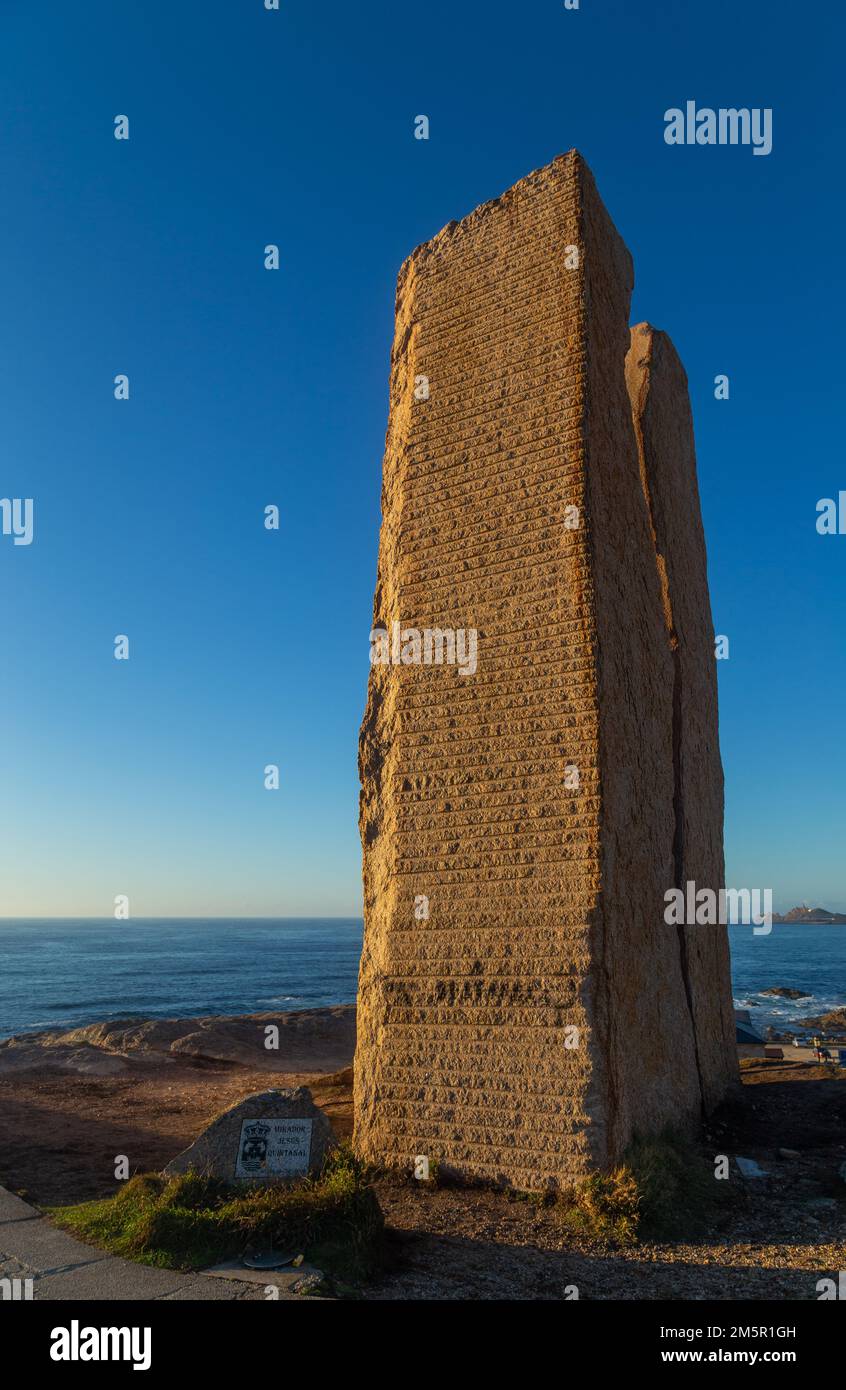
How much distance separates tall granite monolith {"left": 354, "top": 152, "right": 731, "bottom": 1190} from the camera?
26.7 ft

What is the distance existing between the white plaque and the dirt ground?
3.02ft

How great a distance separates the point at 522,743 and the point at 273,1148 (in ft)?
13.8

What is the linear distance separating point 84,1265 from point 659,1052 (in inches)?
230

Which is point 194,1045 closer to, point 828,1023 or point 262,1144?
point 262,1144

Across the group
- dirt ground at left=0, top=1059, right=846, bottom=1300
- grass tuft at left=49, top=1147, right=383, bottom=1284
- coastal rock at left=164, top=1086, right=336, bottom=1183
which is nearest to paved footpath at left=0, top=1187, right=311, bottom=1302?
grass tuft at left=49, top=1147, right=383, bottom=1284

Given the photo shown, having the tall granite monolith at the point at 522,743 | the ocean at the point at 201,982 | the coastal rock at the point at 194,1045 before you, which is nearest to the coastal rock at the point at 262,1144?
the tall granite monolith at the point at 522,743

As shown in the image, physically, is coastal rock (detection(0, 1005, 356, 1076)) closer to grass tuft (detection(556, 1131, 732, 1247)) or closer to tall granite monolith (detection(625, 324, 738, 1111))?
tall granite monolith (detection(625, 324, 738, 1111))

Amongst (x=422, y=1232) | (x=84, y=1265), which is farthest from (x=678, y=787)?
(x=84, y=1265)

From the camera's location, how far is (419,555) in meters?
10.1

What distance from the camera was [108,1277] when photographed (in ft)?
18.0

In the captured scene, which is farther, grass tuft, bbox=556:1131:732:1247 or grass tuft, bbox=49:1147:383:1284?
grass tuft, bbox=556:1131:732:1247

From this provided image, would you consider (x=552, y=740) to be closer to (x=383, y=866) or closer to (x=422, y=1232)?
(x=383, y=866)

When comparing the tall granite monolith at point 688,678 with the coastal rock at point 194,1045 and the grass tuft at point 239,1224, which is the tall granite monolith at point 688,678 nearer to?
the grass tuft at point 239,1224

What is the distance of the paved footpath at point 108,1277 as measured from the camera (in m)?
5.16
